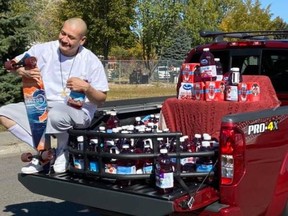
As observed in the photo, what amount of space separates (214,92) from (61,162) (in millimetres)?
1549

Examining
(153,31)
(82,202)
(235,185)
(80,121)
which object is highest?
(153,31)

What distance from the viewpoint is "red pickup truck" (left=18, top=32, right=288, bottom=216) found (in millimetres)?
3514

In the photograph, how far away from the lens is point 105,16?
3569cm

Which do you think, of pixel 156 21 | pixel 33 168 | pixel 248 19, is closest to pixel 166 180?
pixel 33 168

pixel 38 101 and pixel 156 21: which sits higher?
pixel 156 21

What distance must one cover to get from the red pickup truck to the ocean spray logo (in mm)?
410

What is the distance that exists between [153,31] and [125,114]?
4085 centimetres

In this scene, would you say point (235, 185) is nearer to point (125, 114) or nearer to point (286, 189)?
point (286, 189)

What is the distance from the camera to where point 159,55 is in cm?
4997

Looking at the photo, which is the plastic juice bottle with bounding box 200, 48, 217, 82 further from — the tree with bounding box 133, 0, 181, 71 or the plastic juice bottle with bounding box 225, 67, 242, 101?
the tree with bounding box 133, 0, 181, 71

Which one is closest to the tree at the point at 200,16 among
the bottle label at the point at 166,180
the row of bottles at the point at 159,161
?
the row of bottles at the point at 159,161

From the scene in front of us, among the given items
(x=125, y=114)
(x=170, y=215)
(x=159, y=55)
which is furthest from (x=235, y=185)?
(x=159, y=55)

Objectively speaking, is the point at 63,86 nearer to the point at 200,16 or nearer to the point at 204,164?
the point at 204,164

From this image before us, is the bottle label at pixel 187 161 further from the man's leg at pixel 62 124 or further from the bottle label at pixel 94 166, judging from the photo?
the man's leg at pixel 62 124
